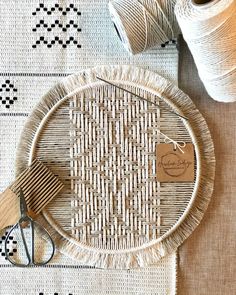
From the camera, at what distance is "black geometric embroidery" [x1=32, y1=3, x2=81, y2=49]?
95cm

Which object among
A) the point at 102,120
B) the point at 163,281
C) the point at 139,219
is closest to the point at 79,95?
the point at 102,120

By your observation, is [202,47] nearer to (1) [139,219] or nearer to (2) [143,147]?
(2) [143,147]

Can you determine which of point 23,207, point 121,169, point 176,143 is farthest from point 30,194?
point 176,143

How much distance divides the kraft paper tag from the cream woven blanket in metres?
0.14

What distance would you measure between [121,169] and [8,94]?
0.25 m

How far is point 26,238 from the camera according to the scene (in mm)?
933

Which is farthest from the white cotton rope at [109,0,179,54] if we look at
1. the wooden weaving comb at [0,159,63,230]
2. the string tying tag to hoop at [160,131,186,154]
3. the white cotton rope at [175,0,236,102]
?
the wooden weaving comb at [0,159,63,230]

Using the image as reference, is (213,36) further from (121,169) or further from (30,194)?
(30,194)

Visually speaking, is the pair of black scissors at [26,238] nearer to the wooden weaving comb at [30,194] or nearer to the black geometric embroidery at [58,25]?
the wooden weaving comb at [30,194]

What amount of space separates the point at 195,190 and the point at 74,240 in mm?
233

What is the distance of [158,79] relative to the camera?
0.93m

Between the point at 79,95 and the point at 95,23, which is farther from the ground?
the point at 95,23

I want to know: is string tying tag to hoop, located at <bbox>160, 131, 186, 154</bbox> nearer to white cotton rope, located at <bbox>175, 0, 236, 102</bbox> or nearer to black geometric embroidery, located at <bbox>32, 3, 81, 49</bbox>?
white cotton rope, located at <bbox>175, 0, 236, 102</bbox>

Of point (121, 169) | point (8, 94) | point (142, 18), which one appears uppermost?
point (142, 18)
